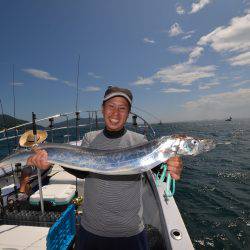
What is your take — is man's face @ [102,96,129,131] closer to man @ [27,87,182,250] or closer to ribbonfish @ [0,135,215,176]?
man @ [27,87,182,250]

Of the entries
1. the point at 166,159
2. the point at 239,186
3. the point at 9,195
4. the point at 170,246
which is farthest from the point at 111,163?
the point at 239,186

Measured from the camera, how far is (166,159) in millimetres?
2926

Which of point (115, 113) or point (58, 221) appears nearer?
point (115, 113)

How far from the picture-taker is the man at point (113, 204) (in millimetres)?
2883

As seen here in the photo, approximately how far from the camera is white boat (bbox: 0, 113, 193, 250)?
4113mm

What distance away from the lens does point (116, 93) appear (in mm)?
3232

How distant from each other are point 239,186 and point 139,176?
43.2ft

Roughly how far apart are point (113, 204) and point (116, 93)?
4.71 ft

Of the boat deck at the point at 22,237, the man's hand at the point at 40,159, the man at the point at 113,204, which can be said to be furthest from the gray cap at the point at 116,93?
the boat deck at the point at 22,237

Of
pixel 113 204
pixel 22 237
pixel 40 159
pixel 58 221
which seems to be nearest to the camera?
pixel 113 204

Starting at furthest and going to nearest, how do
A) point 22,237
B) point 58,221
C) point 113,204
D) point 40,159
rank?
point 22,237 < point 58,221 < point 40,159 < point 113,204

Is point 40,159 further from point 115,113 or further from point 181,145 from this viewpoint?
point 181,145

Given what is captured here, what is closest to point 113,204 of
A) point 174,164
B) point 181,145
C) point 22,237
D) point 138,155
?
point 138,155

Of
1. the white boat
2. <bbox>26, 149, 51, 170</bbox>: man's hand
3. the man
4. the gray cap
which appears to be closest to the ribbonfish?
the man
